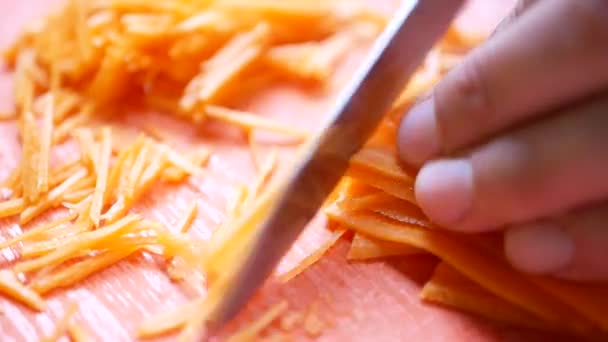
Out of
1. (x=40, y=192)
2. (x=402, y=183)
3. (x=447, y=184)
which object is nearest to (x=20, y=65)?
(x=40, y=192)

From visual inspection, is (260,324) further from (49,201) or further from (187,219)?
(49,201)

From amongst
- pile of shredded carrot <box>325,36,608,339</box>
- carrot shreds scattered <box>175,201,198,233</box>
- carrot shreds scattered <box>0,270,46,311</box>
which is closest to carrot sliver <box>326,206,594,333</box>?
pile of shredded carrot <box>325,36,608,339</box>

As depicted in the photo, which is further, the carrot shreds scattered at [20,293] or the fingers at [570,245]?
the carrot shreds scattered at [20,293]

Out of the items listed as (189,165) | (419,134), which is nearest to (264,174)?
(189,165)

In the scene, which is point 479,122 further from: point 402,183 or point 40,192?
point 40,192

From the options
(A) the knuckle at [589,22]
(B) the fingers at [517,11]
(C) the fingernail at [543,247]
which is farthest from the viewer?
(B) the fingers at [517,11]

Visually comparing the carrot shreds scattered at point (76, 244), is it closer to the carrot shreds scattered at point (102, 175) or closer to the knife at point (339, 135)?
the carrot shreds scattered at point (102, 175)

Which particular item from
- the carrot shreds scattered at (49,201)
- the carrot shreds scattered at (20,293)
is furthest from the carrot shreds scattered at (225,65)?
the carrot shreds scattered at (20,293)
